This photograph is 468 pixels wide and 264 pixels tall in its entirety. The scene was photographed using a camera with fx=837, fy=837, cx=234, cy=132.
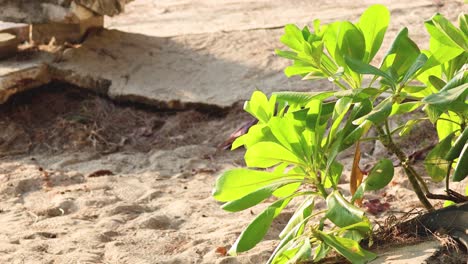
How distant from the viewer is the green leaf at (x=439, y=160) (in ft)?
8.11

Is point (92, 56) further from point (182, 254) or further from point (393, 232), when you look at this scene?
point (393, 232)

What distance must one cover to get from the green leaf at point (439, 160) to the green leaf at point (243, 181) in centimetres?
43

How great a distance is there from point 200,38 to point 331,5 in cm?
134

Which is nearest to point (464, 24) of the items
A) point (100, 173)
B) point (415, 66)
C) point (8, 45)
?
point (415, 66)

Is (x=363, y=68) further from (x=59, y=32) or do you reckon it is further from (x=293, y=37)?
(x=59, y=32)

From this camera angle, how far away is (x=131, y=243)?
3.56 meters

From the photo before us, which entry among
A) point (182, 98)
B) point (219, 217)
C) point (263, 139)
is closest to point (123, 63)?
point (182, 98)

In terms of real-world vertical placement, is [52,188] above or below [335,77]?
below

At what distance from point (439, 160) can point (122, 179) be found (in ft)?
7.98

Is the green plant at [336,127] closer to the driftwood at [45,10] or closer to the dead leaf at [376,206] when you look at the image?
the dead leaf at [376,206]

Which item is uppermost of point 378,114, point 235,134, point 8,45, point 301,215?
point 378,114

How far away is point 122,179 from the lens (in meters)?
4.63

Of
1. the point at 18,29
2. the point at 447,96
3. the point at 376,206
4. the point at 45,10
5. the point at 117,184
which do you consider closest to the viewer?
the point at 447,96

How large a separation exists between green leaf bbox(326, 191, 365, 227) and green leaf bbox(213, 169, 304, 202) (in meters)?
0.18
